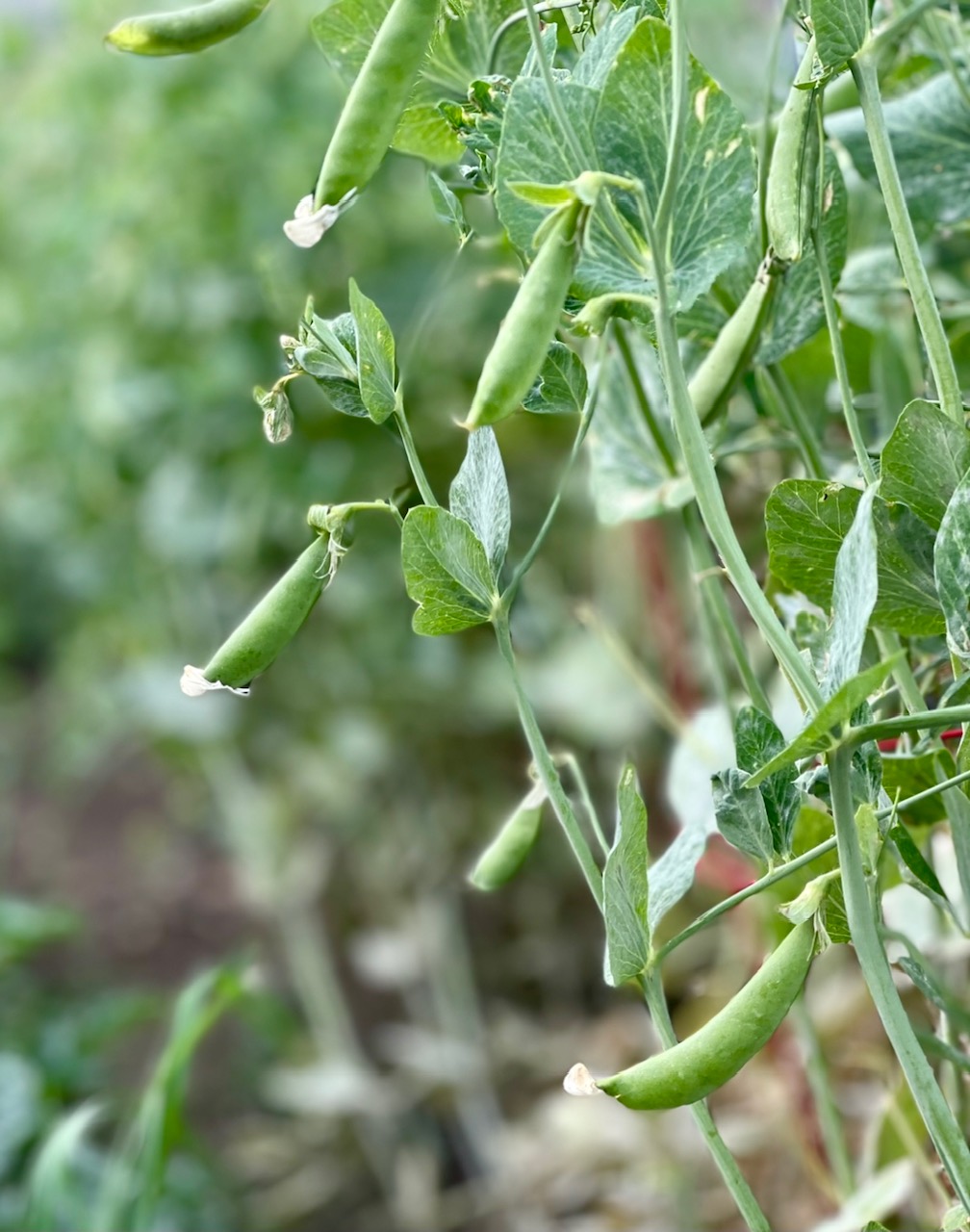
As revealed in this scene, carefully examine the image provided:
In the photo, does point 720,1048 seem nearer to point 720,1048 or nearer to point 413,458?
point 720,1048

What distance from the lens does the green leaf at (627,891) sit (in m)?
0.22

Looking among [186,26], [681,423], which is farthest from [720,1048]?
[186,26]

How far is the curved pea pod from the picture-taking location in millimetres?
225

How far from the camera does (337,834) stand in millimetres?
1188

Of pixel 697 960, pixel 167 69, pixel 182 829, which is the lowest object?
pixel 182 829

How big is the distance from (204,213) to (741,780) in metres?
0.94

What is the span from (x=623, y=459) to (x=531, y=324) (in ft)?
0.64

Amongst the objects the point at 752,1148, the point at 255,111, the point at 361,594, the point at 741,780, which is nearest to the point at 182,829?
the point at 361,594

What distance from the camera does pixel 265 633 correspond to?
226 millimetres

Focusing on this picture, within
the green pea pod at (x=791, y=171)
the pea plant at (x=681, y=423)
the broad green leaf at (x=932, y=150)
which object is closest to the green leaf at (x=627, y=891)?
the pea plant at (x=681, y=423)

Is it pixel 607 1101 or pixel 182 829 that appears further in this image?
pixel 182 829

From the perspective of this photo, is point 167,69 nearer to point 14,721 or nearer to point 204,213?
point 204,213

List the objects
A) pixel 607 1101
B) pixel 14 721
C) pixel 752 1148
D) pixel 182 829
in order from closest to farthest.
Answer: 1. pixel 752 1148
2. pixel 607 1101
3. pixel 182 829
4. pixel 14 721

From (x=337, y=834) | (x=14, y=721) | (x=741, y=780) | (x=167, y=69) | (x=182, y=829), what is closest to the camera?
(x=741, y=780)
